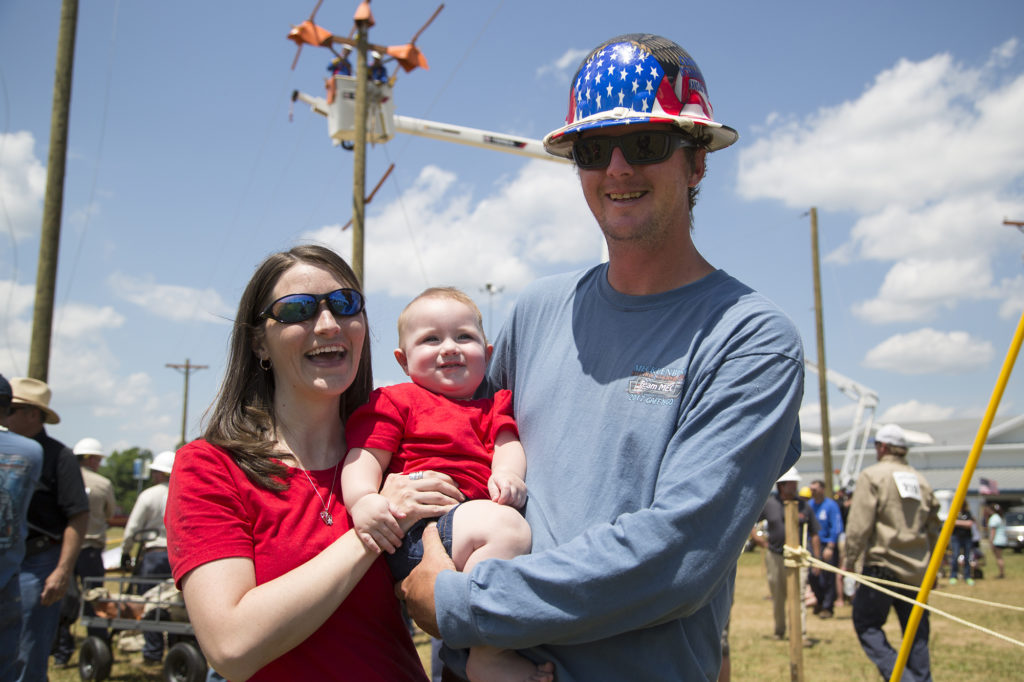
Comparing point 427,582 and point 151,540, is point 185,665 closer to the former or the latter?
point 151,540

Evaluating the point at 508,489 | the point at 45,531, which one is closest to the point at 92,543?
the point at 45,531

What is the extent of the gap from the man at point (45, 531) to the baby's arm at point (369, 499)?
13.2 ft

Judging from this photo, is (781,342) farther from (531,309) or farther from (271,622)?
(271,622)

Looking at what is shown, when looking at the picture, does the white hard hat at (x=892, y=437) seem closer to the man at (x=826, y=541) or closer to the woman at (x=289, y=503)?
the man at (x=826, y=541)

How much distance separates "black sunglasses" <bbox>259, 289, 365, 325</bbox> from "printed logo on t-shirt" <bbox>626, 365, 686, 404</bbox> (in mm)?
934

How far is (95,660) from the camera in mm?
7770

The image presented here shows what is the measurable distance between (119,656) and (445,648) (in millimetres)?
9197

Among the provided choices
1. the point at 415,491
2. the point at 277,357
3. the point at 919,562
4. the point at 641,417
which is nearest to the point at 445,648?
the point at 415,491

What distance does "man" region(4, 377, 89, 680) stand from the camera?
203 inches

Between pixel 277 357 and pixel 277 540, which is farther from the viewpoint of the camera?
pixel 277 357

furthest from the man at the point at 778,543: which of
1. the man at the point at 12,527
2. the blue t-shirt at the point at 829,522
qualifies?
the man at the point at 12,527

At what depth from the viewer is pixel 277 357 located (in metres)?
2.38

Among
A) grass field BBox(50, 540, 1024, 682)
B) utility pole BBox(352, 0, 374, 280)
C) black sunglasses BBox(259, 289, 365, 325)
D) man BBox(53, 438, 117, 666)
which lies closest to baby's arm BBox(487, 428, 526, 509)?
black sunglasses BBox(259, 289, 365, 325)

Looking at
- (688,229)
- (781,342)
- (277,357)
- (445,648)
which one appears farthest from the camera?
(277,357)
